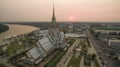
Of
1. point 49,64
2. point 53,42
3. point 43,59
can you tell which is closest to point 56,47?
point 53,42

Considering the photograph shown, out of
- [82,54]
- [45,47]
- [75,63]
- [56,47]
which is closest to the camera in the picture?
[75,63]

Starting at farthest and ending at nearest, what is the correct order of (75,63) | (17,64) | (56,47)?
1. (56,47)
2. (75,63)
3. (17,64)

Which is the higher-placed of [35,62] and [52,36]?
[52,36]

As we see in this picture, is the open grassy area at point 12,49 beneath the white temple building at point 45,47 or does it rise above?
beneath

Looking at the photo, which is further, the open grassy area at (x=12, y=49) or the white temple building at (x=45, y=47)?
the open grassy area at (x=12, y=49)

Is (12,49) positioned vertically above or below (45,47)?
below

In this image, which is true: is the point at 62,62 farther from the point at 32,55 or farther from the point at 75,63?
the point at 32,55

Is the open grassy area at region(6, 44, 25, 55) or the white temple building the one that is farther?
the open grassy area at region(6, 44, 25, 55)

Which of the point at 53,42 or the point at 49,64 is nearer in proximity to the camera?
the point at 49,64

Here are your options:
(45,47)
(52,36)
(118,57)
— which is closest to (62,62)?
(45,47)

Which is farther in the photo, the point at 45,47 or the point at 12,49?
the point at 12,49

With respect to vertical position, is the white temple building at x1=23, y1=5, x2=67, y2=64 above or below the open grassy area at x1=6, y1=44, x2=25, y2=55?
above
